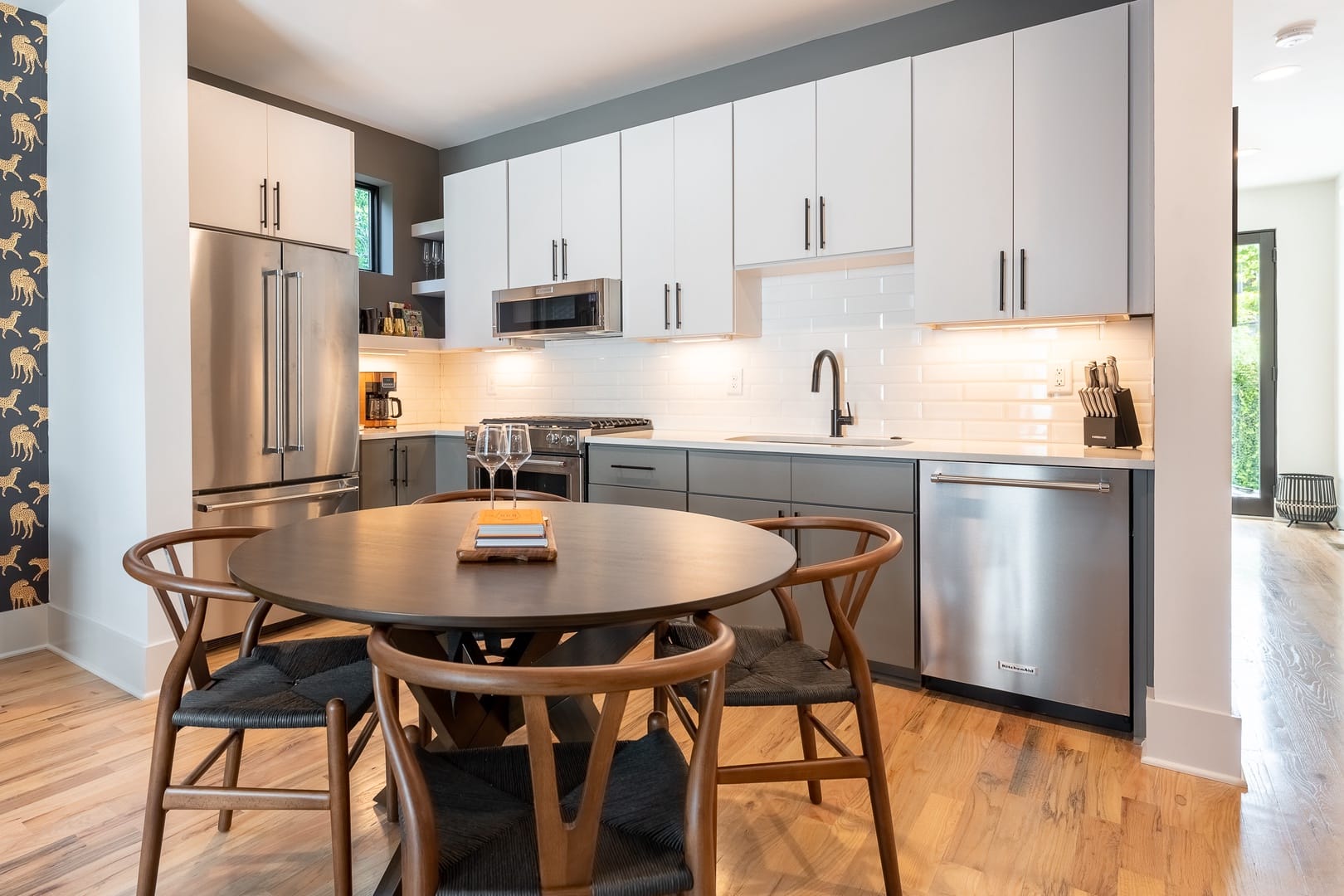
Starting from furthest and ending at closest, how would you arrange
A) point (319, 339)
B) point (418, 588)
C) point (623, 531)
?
point (319, 339) < point (623, 531) < point (418, 588)

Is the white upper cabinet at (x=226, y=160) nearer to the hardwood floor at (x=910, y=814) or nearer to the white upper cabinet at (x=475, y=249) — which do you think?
the white upper cabinet at (x=475, y=249)

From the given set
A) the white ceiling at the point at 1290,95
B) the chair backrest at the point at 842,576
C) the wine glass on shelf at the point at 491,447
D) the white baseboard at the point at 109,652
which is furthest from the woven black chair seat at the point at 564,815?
the white ceiling at the point at 1290,95

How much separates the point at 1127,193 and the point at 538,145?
3.20 meters

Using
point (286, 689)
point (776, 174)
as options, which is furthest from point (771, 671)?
point (776, 174)

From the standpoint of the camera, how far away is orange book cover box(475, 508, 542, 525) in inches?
66.2

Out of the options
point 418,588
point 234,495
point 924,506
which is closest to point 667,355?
point 924,506

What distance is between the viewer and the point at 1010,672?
2756 millimetres

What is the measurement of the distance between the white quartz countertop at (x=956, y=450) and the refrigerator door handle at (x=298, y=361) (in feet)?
4.67

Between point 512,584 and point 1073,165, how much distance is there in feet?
8.34

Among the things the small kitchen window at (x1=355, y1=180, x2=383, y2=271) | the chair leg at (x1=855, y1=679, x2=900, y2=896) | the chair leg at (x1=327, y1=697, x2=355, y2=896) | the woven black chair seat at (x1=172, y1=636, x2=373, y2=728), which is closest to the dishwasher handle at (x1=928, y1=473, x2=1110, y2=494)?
the chair leg at (x1=855, y1=679, x2=900, y2=896)

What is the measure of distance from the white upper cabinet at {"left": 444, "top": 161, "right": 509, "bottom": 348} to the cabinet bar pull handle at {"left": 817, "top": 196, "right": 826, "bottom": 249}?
1.88 m

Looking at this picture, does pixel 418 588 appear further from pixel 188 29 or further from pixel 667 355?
pixel 188 29

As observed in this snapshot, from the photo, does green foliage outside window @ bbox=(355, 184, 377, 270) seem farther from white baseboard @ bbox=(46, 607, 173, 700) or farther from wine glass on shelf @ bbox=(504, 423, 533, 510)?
wine glass on shelf @ bbox=(504, 423, 533, 510)

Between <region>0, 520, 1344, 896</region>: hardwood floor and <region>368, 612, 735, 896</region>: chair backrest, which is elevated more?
<region>368, 612, 735, 896</region>: chair backrest
